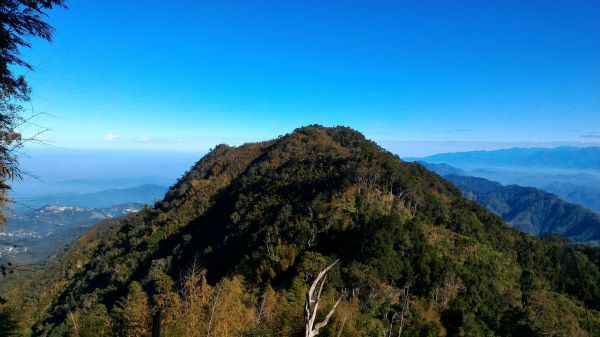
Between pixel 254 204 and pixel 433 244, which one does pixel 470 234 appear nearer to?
pixel 433 244

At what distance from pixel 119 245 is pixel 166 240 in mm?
20634

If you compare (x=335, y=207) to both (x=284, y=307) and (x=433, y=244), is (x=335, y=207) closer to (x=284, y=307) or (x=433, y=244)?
(x=433, y=244)

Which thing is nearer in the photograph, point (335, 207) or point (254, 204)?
point (335, 207)

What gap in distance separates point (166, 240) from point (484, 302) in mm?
61021

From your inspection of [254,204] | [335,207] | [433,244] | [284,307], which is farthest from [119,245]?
[284,307]

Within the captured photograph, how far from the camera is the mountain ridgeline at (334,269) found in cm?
2178

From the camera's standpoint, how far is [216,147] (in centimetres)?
13925

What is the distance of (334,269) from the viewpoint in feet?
119

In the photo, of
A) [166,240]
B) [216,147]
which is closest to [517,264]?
[166,240]

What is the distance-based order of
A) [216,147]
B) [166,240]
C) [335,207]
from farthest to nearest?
1. [216,147]
2. [166,240]
3. [335,207]

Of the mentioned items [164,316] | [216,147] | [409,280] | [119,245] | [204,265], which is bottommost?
[119,245]

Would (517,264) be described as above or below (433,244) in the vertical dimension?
below

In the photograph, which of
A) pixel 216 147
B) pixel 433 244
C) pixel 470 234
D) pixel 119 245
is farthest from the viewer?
pixel 216 147

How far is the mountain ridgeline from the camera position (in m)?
21.8
